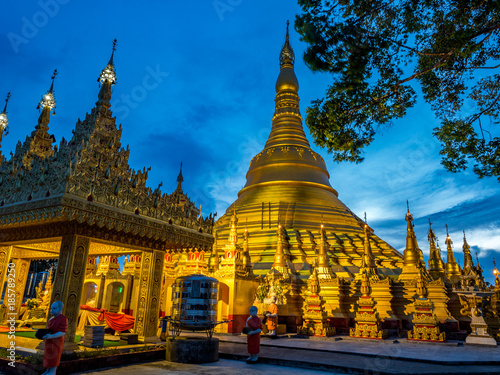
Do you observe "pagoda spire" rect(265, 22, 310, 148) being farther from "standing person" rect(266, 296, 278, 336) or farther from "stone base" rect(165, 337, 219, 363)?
"stone base" rect(165, 337, 219, 363)

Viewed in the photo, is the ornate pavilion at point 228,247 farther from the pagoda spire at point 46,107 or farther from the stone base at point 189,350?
the stone base at point 189,350

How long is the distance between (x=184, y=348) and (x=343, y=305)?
11.1 metres

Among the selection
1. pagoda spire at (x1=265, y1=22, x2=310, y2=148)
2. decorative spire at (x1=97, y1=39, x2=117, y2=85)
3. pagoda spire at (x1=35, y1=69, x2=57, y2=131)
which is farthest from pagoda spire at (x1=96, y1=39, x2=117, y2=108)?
pagoda spire at (x1=265, y1=22, x2=310, y2=148)

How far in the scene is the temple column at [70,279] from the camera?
7223mm

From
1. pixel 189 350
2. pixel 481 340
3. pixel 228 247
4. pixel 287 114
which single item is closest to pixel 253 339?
pixel 189 350

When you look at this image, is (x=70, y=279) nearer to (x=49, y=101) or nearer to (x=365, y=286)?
(x=49, y=101)

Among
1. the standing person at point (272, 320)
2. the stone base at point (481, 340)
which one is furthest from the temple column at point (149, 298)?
the stone base at point (481, 340)

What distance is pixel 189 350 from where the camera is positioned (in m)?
7.46

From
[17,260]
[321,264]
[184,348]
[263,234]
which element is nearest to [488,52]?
[184,348]

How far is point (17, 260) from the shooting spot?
37.7ft

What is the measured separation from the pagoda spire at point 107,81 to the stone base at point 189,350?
6.67 metres

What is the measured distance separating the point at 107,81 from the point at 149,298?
6.47 metres

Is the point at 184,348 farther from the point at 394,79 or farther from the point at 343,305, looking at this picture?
the point at 343,305

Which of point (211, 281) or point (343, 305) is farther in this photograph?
point (343, 305)
